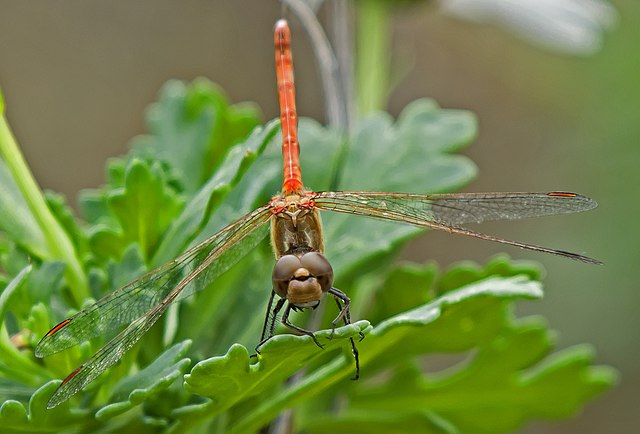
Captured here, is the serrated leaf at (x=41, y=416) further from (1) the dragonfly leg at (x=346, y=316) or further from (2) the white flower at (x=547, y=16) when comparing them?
(2) the white flower at (x=547, y=16)

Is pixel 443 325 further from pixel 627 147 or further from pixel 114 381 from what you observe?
pixel 627 147

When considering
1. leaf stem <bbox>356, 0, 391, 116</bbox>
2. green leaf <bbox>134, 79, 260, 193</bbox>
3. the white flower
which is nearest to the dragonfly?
green leaf <bbox>134, 79, 260, 193</bbox>

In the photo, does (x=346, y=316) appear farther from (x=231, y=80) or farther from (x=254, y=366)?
(x=231, y=80)

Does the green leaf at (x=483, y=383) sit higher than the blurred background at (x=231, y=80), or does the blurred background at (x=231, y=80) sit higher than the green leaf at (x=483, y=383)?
the green leaf at (x=483, y=383)

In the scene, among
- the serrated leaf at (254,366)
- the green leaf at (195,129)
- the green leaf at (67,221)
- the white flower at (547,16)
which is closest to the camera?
the serrated leaf at (254,366)

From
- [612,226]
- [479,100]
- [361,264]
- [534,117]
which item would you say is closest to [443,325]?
[361,264]

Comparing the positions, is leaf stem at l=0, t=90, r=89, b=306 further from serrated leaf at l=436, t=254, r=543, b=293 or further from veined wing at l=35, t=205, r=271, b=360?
serrated leaf at l=436, t=254, r=543, b=293

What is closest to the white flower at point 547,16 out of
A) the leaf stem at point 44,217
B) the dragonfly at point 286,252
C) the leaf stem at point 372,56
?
the leaf stem at point 372,56
